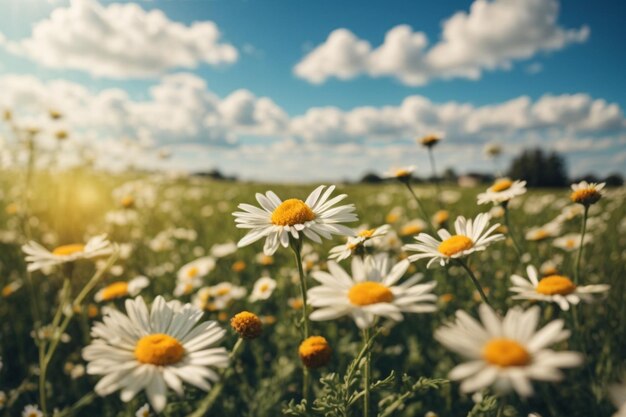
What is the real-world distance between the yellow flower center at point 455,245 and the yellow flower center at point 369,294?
404mm

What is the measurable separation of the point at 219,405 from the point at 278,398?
348mm

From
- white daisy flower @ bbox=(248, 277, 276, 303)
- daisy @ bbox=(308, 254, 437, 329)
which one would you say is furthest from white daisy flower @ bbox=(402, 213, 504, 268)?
white daisy flower @ bbox=(248, 277, 276, 303)

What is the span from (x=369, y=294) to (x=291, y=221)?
1.56 ft

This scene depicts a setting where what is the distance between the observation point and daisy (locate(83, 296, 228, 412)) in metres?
1.06

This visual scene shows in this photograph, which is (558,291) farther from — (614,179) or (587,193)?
(614,179)

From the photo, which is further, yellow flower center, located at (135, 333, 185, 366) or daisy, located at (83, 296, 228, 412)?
yellow flower center, located at (135, 333, 185, 366)

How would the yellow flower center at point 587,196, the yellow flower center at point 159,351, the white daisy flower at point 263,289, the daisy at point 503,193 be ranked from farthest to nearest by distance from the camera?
the white daisy flower at point 263,289, the daisy at point 503,193, the yellow flower center at point 587,196, the yellow flower center at point 159,351

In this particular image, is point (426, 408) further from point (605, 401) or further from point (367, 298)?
point (367, 298)

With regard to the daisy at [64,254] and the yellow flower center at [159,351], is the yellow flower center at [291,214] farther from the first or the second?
the daisy at [64,254]

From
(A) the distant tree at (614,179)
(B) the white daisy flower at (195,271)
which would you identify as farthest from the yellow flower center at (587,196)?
(B) the white daisy flower at (195,271)

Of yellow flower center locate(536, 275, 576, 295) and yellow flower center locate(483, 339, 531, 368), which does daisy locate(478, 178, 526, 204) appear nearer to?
yellow flower center locate(536, 275, 576, 295)

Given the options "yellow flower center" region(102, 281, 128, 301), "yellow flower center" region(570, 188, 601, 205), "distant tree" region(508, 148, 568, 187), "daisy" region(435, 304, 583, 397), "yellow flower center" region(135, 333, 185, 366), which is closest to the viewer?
"daisy" region(435, 304, 583, 397)

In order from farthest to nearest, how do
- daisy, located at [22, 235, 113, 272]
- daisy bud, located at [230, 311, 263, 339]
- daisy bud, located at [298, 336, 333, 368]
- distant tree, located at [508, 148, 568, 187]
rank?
distant tree, located at [508, 148, 568, 187], daisy, located at [22, 235, 113, 272], daisy bud, located at [230, 311, 263, 339], daisy bud, located at [298, 336, 333, 368]

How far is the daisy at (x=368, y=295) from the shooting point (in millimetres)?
1077
